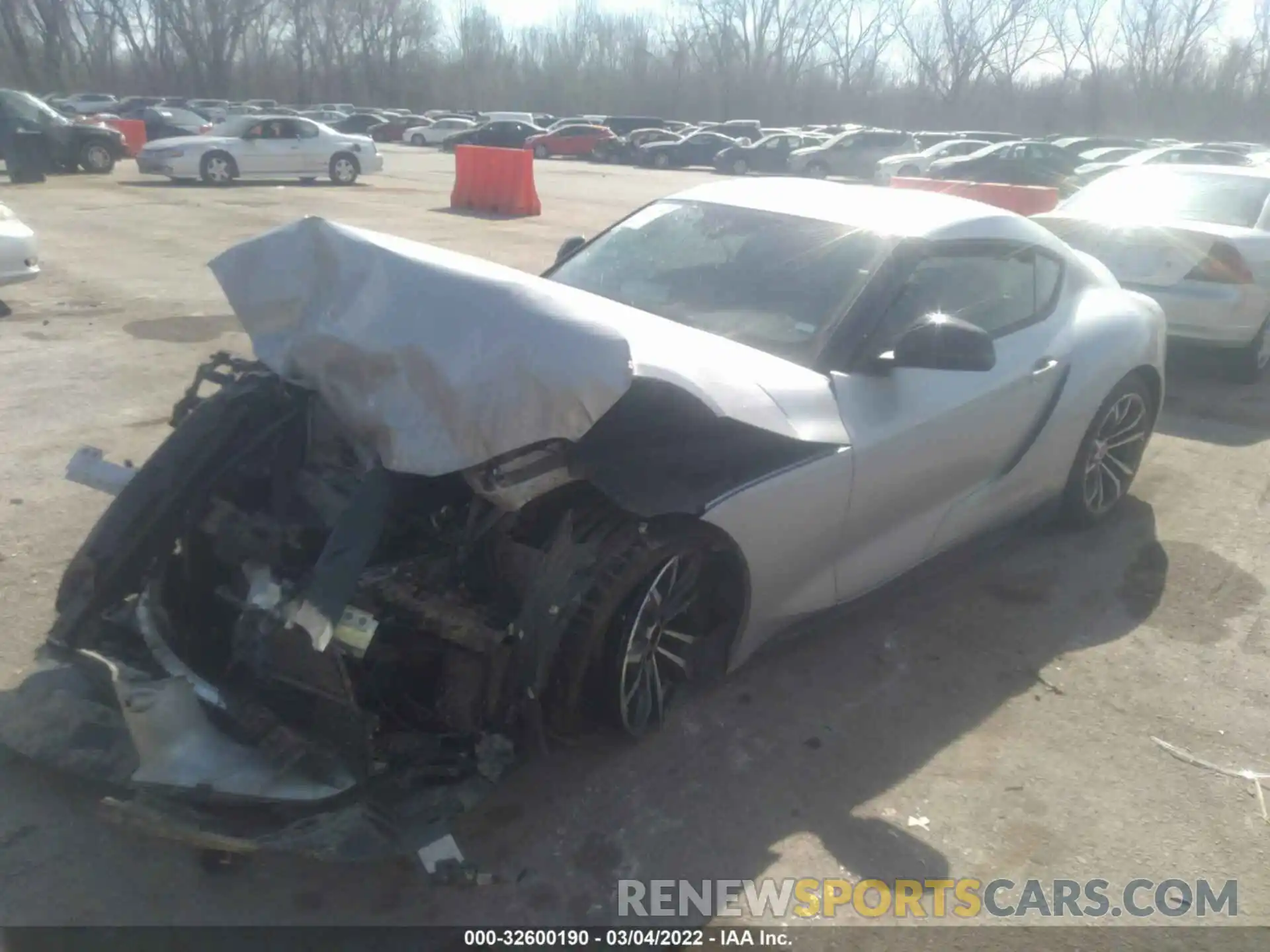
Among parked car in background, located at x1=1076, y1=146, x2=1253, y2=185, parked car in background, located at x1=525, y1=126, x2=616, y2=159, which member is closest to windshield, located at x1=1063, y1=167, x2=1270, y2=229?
parked car in background, located at x1=1076, y1=146, x2=1253, y2=185

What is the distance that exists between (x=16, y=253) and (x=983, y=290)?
305 inches

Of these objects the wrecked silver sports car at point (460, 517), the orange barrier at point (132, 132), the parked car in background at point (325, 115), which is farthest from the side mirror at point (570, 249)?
the parked car in background at point (325, 115)

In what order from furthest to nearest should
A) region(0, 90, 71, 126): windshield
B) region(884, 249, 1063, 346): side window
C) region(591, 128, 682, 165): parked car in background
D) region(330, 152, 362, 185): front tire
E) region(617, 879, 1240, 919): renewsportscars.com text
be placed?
region(591, 128, 682, 165): parked car in background, region(330, 152, 362, 185): front tire, region(0, 90, 71, 126): windshield, region(884, 249, 1063, 346): side window, region(617, 879, 1240, 919): renewsportscars.com text

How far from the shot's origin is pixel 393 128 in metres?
46.8

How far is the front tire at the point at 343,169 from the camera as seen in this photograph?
22812 mm

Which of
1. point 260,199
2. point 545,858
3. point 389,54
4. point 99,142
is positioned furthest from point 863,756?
point 389,54

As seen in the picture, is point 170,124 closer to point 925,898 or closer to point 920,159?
point 920,159

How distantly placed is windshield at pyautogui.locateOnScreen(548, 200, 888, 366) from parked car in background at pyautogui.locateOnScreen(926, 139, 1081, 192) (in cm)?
1872

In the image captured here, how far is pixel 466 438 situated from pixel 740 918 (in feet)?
4.66

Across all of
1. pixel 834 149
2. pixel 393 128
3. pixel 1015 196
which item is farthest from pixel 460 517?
pixel 393 128

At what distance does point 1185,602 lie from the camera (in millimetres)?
4520

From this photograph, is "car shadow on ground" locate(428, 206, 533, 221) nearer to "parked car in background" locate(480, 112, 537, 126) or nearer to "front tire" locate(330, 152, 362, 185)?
"front tire" locate(330, 152, 362, 185)

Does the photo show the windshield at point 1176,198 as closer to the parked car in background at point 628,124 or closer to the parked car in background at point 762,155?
the parked car in background at point 762,155

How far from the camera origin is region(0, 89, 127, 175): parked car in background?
67.9 feet
